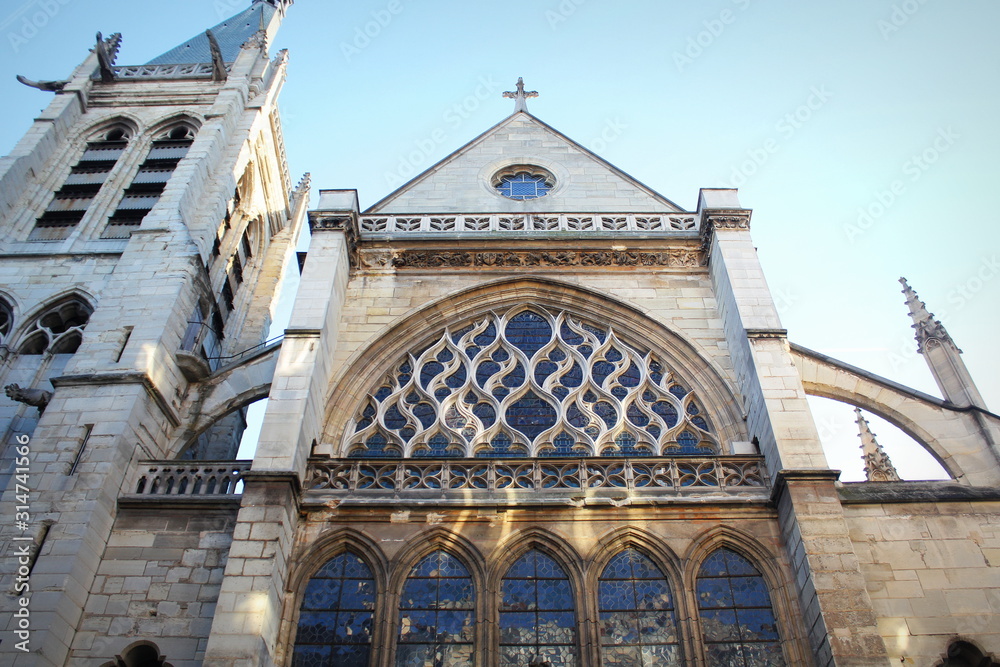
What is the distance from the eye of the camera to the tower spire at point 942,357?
35.2ft

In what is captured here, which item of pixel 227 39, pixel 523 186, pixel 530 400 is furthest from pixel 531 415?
pixel 227 39

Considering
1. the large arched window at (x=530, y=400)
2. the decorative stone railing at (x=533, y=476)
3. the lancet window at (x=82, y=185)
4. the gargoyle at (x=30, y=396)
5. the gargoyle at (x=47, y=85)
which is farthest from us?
the gargoyle at (x=47, y=85)

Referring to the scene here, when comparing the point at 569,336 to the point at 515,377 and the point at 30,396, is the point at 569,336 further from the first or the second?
the point at 30,396

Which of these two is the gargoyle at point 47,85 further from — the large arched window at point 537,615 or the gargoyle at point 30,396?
the large arched window at point 537,615

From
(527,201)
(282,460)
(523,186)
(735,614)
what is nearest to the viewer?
(735,614)

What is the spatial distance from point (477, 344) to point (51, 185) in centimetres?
909

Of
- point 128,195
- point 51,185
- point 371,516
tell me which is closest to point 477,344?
point 371,516

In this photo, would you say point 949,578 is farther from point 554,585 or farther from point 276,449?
point 276,449

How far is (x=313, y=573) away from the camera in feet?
29.9

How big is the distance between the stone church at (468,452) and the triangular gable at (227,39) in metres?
7.34

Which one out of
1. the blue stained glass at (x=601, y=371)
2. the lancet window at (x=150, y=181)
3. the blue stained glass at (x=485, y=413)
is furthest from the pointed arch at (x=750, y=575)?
the lancet window at (x=150, y=181)

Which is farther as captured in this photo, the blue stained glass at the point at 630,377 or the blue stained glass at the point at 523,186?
the blue stained glass at the point at 523,186

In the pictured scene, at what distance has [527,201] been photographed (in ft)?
48.4

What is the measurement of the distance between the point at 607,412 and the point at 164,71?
1376cm
